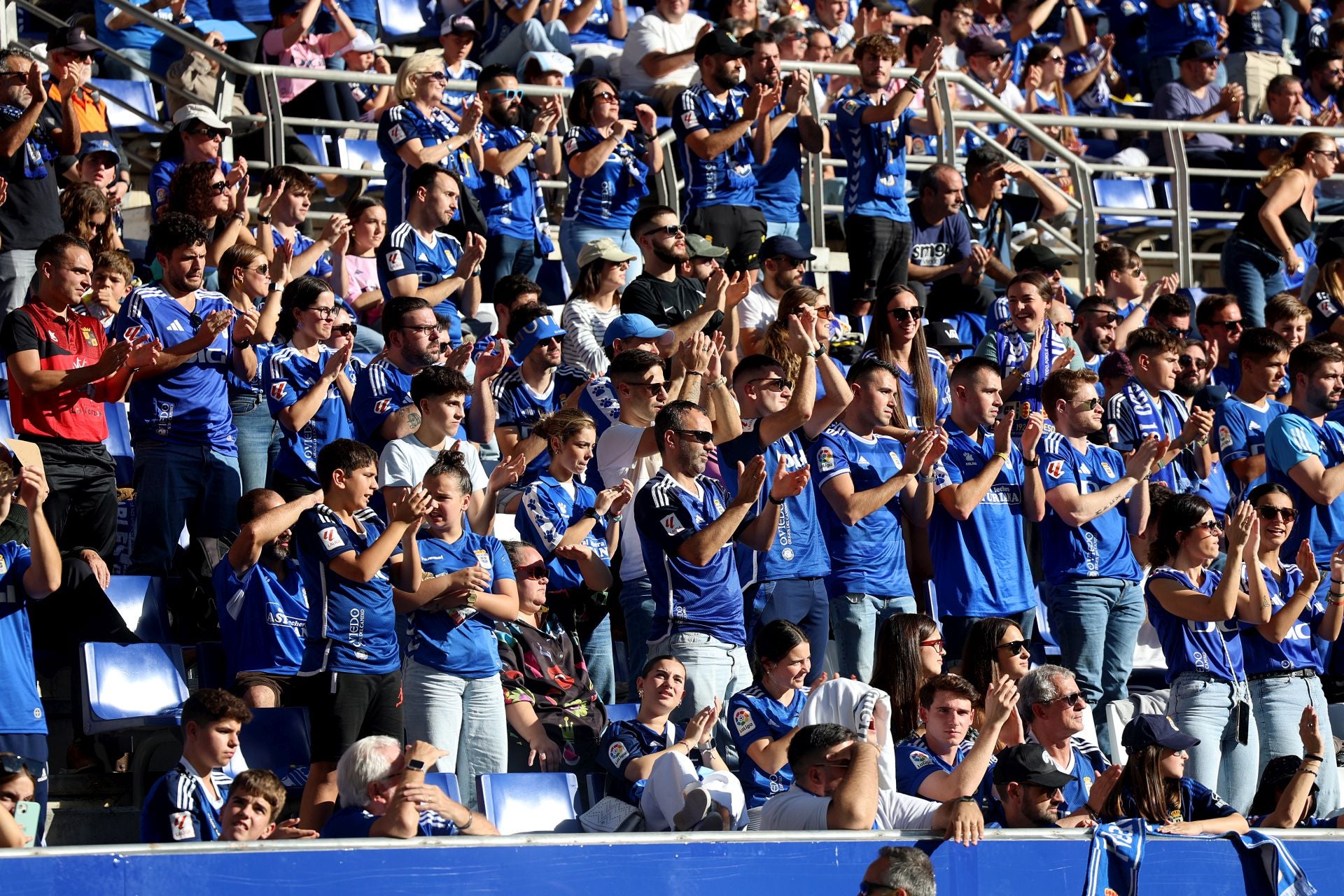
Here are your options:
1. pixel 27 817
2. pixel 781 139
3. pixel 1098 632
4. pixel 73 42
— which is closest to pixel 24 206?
pixel 73 42

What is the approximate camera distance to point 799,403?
8.12 metres

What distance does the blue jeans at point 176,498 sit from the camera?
25.8ft

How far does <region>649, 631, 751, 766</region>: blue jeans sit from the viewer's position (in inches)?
293

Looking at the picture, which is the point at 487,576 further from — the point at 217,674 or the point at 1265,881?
the point at 1265,881

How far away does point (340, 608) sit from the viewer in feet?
22.3

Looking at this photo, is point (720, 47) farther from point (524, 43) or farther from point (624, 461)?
point (624, 461)

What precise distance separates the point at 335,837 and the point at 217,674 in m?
2.08

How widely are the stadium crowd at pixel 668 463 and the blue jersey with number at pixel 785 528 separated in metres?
0.02

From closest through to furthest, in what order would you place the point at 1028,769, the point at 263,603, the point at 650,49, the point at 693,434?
the point at 1028,769, the point at 263,603, the point at 693,434, the point at 650,49

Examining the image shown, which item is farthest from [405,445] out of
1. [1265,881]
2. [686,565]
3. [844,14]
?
[844,14]

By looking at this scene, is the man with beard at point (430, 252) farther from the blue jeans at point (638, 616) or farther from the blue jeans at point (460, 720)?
the blue jeans at point (460, 720)

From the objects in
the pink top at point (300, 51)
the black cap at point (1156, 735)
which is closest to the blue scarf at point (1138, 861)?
the black cap at point (1156, 735)

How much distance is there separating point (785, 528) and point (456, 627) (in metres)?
1.52

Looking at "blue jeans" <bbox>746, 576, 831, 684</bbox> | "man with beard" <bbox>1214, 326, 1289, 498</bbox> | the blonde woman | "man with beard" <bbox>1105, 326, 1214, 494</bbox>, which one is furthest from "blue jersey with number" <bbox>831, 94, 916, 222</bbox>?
"blue jeans" <bbox>746, 576, 831, 684</bbox>
